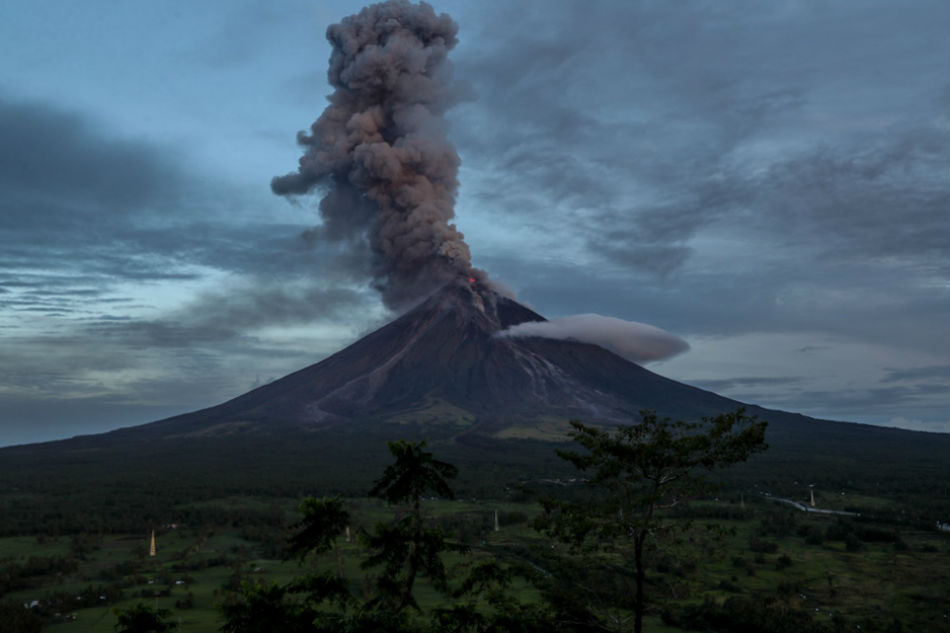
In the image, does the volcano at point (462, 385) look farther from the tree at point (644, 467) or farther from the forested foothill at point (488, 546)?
the tree at point (644, 467)

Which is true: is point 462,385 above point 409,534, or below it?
above

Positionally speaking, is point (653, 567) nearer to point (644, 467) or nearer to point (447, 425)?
point (644, 467)

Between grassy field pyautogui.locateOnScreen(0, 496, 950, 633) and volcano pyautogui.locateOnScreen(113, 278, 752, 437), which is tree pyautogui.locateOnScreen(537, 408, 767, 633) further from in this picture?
volcano pyautogui.locateOnScreen(113, 278, 752, 437)

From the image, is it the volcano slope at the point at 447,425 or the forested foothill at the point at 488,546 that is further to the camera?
the volcano slope at the point at 447,425

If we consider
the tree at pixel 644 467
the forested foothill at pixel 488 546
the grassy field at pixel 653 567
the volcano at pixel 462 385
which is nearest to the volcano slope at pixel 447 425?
the volcano at pixel 462 385

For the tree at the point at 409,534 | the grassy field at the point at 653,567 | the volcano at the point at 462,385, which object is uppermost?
the volcano at the point at 462,385

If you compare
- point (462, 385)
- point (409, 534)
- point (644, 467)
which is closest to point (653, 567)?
point (644, 467)

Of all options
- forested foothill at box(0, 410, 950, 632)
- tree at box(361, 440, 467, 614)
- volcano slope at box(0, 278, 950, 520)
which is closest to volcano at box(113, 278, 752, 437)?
volcano slope at box(0, 278, 950, 520)
